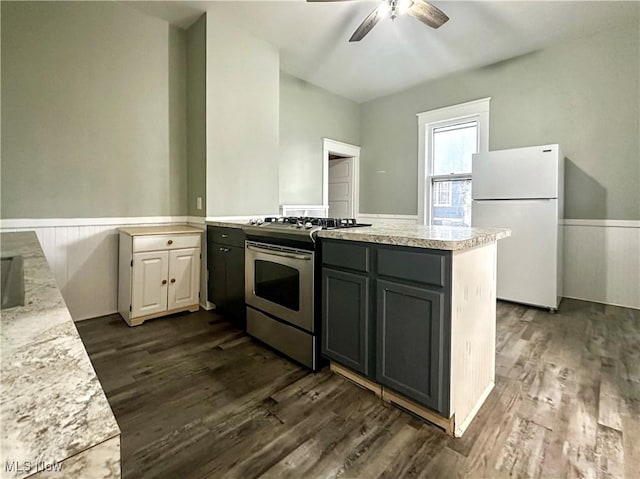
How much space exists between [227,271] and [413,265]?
1.95m

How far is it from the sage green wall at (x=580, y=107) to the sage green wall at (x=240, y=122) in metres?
2.65

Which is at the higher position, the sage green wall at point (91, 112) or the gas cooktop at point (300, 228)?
the sage green wall at point (91, 112)

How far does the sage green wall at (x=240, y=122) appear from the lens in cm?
321

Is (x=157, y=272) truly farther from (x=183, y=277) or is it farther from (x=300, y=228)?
(x=300, y=228)

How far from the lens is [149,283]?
2863 millimetres

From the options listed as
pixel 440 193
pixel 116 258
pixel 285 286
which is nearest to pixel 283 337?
pixel 285 286

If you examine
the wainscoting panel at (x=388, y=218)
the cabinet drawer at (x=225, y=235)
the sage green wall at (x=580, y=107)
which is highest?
the sage green wall at (x=580, y=107)

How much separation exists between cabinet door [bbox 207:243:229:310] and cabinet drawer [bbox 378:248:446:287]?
177cm

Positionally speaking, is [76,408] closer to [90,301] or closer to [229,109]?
[90,301]

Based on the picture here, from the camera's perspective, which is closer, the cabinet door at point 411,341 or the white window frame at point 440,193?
the cabinet door at point 411,341

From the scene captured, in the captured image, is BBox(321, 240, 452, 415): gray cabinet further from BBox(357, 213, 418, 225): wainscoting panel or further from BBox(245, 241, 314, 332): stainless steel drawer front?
BBox(357, 213, 418, 225): wainscoting panel

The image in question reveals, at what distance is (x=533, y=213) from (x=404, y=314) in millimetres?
2653

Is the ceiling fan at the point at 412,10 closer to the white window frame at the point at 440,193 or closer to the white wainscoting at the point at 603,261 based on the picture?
the white wainscoting at the point at 603,261

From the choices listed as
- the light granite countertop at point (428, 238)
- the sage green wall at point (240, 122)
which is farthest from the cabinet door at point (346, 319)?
the sage green wall at point (240, 122)
